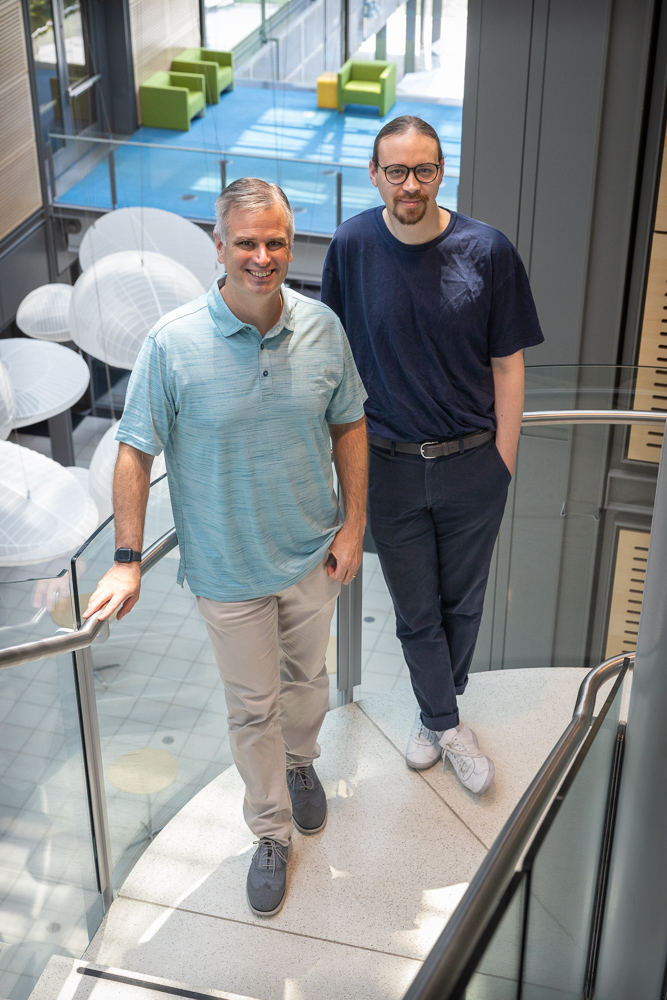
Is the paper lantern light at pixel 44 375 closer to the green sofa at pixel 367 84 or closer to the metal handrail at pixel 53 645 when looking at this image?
the metal handrail at pixel 53 645

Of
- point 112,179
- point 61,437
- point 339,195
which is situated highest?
point 339,195

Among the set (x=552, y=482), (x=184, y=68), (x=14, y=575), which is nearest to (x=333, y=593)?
(x=552, y=482)

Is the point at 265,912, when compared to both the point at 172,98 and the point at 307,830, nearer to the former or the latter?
the point at 307,830

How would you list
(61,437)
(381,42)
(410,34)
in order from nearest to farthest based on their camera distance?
1. (61,437)
2. (410,34)
3. (381,42)

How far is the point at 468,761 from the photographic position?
2.61 m

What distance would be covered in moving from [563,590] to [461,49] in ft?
28.1

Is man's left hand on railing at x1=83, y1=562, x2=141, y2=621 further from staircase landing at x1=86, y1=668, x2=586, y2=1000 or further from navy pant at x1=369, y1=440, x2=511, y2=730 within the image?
staircase landing at x1=86, y1=668, x2=586, y2=1000

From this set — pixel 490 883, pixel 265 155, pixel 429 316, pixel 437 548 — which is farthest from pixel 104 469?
pixel 265 155

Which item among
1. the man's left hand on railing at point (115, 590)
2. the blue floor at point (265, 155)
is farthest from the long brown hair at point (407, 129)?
the blue floor at point (265, 155)

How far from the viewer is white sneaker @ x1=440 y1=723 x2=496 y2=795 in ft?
8.46

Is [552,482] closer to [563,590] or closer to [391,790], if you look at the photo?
[563,590]

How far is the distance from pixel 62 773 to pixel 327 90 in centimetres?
1011

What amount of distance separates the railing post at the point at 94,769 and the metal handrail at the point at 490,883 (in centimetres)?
97

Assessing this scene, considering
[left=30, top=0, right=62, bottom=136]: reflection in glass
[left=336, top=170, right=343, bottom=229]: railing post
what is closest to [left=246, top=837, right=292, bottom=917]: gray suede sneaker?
[left=336, top=170, right=343, bottom=229]: railing post
